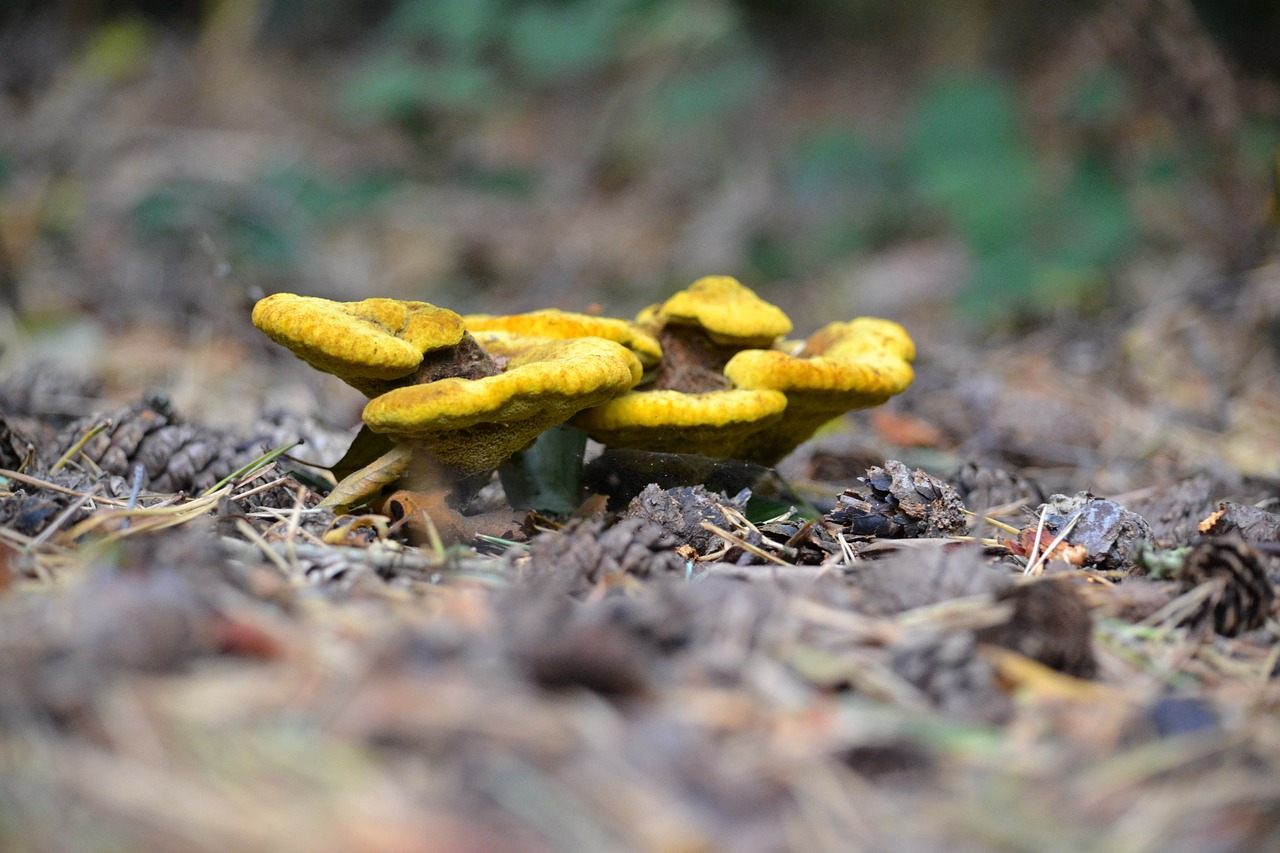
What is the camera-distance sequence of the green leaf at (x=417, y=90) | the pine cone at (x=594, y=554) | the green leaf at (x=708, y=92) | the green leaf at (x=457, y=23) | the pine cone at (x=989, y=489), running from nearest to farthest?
the pine cone at (x=594, y=554), the pine cone at (x=989, y=489), the green leaf at (x=417, y=90), the green leaf at (x=457, y=23), the green leaf at (x=708, y=92)

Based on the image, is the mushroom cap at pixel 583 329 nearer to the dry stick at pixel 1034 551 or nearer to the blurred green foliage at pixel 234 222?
the dry stick at pixel 1034 551

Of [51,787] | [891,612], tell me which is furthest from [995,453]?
[51,787]

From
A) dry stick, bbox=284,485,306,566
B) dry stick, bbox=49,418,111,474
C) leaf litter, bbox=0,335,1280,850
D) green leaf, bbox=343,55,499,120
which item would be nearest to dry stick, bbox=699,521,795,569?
leaf litter, bbox=0,335,1280,850

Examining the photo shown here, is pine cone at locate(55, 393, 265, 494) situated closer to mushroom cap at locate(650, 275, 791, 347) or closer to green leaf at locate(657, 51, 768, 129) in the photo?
mushroom cap at locate(650, 275, 791, 347)

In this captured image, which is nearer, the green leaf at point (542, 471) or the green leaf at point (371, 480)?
the green leaf at point (371, 480)

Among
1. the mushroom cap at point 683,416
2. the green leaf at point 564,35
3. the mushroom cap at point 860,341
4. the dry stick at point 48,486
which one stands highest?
the green leaf at point 564,35

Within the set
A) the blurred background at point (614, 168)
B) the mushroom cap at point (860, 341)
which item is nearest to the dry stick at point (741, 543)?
the mushroom cap at point (860, 341)

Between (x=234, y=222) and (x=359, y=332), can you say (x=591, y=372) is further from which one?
(x=234, y=222)

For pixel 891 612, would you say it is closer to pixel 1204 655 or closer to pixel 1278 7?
pixel 1204 655
